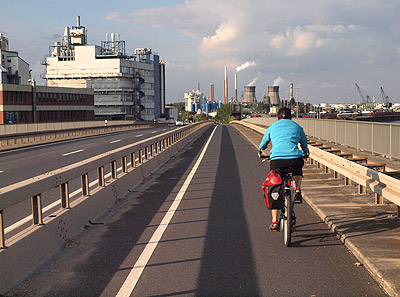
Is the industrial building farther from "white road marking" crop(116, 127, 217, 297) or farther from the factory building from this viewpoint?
"white road marking" crop(116, 127, 217, 297)

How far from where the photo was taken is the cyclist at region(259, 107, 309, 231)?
25.8 feet

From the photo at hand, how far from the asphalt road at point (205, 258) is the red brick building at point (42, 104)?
72463 millimetres

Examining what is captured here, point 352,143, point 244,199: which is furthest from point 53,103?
point 244,199

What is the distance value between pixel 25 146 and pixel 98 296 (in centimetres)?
3144

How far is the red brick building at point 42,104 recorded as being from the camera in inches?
3250

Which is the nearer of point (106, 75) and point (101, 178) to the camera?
point (101, 178)

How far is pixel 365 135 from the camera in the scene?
22.0 metres

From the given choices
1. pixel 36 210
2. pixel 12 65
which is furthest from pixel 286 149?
pixel 12 65

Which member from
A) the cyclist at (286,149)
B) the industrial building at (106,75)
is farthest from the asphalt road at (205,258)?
the industrial building at (106,75)

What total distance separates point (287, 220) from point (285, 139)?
1305mm

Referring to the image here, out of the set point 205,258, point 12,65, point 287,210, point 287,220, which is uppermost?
point 12,65

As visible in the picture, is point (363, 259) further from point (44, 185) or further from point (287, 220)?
point (44, 185)

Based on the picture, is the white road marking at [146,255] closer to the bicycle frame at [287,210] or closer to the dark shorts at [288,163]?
the bicycle frame at [287,210]

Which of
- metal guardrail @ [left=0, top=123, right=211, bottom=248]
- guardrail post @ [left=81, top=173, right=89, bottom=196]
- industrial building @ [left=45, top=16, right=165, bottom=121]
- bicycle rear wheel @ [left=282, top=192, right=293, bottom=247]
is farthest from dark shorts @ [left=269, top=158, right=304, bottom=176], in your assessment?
industrial building @ [left=45, top=16, right=165, bottom=121]
